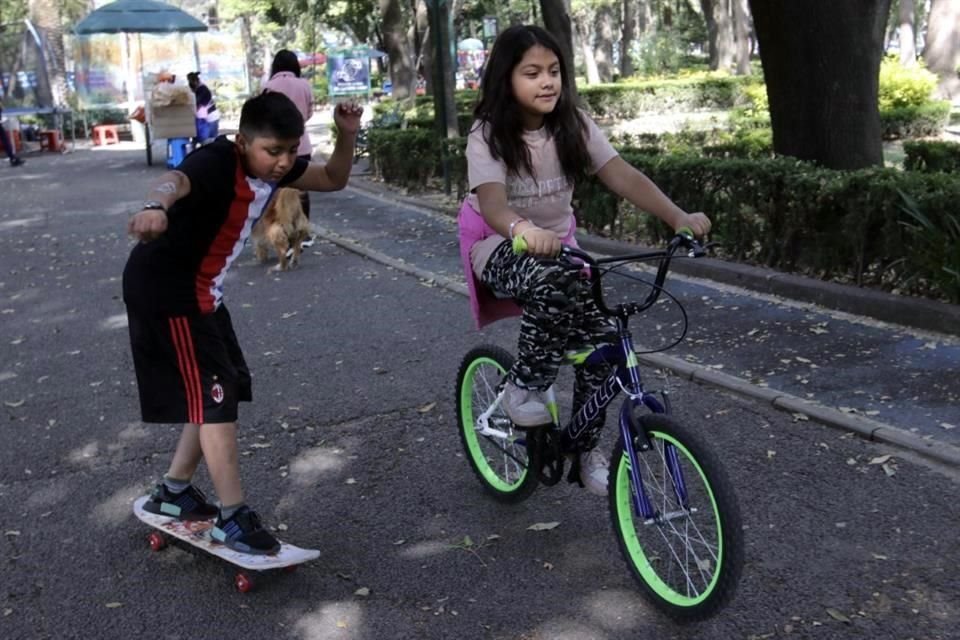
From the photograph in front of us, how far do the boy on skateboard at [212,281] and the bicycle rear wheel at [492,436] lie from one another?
3.34 ft

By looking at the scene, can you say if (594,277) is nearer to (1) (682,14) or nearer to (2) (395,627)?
(2) (395,627)

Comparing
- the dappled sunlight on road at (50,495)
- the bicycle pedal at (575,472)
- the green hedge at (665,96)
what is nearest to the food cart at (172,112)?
the green hedge at (665,96)

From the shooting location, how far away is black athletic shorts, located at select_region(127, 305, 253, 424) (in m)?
3.73

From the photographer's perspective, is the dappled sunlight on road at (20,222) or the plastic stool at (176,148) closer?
the dappled sunlight on road at (20,222)

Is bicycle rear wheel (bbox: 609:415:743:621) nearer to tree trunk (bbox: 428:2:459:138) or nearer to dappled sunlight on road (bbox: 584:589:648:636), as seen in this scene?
dappled sunlight on road (bbox: 584:589:648:636)

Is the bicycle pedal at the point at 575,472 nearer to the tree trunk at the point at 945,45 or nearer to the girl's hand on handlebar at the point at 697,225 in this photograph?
the girl's hand on handlebar at the point at 697,225

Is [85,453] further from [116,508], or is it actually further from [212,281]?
[212,281]

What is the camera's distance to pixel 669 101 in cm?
3189

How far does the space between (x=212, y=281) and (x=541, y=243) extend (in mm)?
1274

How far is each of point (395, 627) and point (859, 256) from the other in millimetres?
4992

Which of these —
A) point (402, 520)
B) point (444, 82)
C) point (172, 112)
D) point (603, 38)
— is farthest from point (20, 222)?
point (603, 38)

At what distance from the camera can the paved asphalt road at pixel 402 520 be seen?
3.52 metres

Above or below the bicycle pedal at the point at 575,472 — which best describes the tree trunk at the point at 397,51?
above

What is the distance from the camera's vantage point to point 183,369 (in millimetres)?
3756
